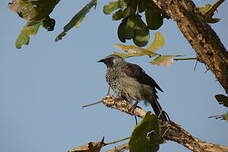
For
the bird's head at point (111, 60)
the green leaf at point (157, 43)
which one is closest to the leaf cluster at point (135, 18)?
the green leaf at point (157, 43)

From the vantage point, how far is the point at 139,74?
5520 mm

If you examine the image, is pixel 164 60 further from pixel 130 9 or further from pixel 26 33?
pixel 26 33

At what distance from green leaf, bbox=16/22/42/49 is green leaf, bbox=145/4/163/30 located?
80cm

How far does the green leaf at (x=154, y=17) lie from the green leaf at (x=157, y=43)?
34 centimetres

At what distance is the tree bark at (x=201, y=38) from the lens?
1860 mm

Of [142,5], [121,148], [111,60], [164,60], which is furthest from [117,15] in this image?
[111,60]

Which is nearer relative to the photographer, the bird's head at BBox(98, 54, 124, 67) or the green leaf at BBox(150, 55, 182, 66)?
the green leaf at BBox(150, 55, 182, 66)

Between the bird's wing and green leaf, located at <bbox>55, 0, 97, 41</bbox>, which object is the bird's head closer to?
the bird's wing

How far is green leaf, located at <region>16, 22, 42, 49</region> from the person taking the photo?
115 inches

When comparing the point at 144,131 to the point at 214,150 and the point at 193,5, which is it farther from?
the point at 193,5

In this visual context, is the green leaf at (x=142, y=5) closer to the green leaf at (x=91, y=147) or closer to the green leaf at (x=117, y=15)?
the green leaf at (x=117, y=15)

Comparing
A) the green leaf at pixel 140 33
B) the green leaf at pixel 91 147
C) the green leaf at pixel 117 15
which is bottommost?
the green leaf at pixel 91 147

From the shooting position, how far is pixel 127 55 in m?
2.68

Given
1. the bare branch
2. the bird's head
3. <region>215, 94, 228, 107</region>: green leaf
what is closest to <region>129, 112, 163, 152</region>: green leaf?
the bare branch
